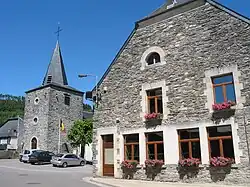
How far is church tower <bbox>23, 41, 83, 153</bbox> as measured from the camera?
3516 cm

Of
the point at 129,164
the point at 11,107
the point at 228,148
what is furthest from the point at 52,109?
the point at 11,107

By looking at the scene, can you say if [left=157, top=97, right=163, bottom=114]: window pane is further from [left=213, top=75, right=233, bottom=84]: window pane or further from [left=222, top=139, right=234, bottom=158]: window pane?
[left=222, top=139, right=234, bottom=158]: window pane

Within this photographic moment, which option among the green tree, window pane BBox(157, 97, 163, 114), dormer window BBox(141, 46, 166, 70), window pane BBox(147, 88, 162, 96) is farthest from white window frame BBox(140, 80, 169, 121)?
the green tree

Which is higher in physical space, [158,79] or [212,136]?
[158,79]

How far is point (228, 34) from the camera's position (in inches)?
496

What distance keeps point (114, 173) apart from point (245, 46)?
8.69 m

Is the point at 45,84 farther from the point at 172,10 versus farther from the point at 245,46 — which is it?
the point at 245,46

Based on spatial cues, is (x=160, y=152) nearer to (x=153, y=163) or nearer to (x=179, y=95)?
(x=153, y=163)

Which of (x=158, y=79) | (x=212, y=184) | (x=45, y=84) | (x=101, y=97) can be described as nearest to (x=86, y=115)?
(x=45, y=84)

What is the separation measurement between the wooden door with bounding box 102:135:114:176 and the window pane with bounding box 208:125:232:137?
5.47 meters

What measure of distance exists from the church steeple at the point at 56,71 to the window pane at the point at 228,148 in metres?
29.8

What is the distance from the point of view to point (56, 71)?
39344 millimetres

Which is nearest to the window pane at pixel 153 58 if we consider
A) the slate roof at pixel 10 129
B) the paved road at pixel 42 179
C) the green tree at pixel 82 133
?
the paved road at pixel 42 179

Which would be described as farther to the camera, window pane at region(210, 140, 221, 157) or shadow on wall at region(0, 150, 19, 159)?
shadow on wall at region(0, 150, 19, 159)
